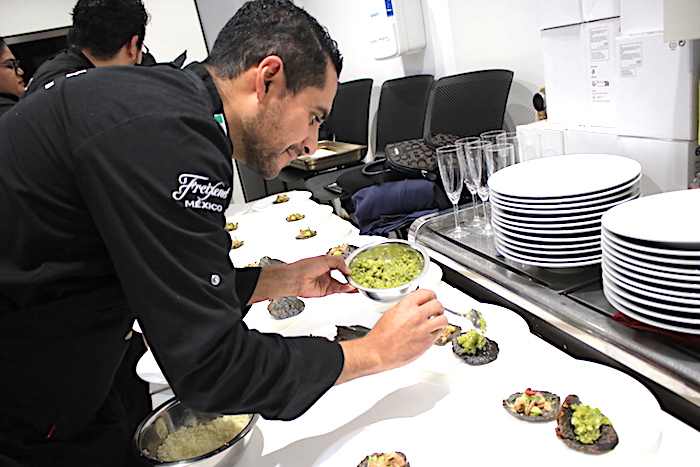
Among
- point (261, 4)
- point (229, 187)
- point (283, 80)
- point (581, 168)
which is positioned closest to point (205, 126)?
point (229, 187)

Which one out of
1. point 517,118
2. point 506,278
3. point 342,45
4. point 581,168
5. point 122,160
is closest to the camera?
point 122,160

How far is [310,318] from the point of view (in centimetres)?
144

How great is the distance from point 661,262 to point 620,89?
0.71 meters

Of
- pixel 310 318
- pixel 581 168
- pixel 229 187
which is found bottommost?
pixel 310 318

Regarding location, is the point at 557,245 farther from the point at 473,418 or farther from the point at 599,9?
the point at 599,9

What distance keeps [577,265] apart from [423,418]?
50cm

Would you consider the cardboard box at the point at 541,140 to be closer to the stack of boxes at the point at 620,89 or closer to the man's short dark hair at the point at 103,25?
the stack of boxes at the point at 620,89

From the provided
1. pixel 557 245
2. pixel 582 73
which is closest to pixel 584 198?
pixel 557 245

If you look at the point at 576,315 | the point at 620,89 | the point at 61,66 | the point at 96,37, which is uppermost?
the point at 96,37

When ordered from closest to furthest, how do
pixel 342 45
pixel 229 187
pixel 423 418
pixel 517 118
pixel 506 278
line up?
pixel 229 187, pixel 423 418, pixel 506 278, pixel 517 118, pixel 342 45

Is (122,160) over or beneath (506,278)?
over

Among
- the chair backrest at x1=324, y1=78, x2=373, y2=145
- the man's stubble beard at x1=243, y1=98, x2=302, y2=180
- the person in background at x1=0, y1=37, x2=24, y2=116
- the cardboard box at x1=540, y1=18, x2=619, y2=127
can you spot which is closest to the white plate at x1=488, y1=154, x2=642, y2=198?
the cardboard box at x1=540, y1=18, x2=619, y2=127

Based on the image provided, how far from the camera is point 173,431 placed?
3.49ft

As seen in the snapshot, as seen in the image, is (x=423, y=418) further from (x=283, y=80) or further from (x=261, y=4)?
(x=261, y=4)
